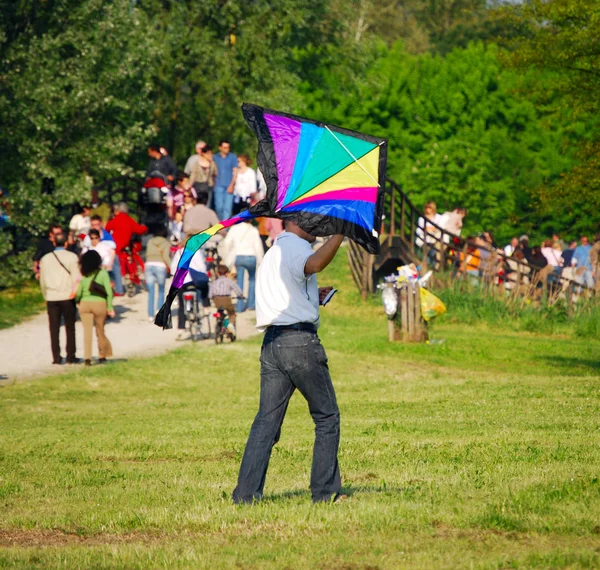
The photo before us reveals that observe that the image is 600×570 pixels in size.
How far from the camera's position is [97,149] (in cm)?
2622

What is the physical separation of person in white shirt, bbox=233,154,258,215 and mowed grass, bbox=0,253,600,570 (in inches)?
275

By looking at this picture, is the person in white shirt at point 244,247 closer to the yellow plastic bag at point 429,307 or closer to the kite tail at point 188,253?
the yellow plastic bag at point 429,307

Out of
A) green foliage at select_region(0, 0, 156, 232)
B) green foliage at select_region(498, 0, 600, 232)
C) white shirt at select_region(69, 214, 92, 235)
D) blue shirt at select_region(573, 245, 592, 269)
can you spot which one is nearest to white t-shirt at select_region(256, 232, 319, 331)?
green foliage at select_region(498, 0, 600, 232)

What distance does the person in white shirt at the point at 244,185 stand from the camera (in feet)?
85.1

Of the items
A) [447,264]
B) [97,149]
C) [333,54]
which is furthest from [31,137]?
[333,54]

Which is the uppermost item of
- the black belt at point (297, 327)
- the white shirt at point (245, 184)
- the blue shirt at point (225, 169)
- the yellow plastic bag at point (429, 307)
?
the blue shirt at point (225, 169)

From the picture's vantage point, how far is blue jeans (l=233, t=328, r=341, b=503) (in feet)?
23.8

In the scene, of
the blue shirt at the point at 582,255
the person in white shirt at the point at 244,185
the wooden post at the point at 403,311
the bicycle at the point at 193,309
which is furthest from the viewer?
the blue shirt at the point at 582,255

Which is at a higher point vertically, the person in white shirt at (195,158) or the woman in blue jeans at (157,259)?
the person in white shirt at (195,158)

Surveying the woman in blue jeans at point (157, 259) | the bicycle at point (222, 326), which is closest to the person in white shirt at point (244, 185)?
the woman in blue jeans at point (157, 259)

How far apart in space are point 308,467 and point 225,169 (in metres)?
17.4

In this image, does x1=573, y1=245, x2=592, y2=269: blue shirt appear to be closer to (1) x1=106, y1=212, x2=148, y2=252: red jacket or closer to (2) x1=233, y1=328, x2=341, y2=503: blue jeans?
(1) x1=106, y1=212, x2=148, y2=252: red jacket

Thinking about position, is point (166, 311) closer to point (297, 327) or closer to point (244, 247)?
point (297, 327)

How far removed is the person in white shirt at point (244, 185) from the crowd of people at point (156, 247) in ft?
0.07
